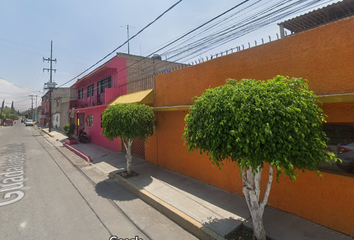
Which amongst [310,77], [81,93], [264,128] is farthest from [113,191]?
[81,93]

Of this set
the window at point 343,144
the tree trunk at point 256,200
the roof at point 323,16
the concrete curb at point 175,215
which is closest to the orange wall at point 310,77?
the window at point 343,144

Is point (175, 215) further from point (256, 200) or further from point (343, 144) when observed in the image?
point (343, 144)

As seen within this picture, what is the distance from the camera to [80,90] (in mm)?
20125

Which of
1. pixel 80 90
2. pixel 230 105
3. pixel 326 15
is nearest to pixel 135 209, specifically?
pixel 230 105

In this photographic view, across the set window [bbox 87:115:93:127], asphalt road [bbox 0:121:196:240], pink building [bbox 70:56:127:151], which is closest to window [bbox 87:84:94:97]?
pink building [bbox 70:56:127:151]

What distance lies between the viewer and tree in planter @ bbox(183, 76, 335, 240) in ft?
8.53

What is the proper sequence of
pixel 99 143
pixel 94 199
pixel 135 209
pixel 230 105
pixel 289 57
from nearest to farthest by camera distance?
pixel 230 105
pixel 289 57
pixel 135 209
pixel 94 199
pixel 99 143

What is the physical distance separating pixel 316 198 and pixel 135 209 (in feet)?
14.0

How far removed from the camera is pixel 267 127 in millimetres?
2588

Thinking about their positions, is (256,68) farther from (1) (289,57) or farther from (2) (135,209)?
(2) (135,209)

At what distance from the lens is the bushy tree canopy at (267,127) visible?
8.52 ft

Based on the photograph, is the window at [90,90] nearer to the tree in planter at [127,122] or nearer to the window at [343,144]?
the tree in planter at [127,122]

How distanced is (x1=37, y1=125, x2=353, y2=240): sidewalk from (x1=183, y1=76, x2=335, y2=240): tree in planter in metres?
0.72

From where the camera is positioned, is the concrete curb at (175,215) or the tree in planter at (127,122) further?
the tree in planter at (127,122)
